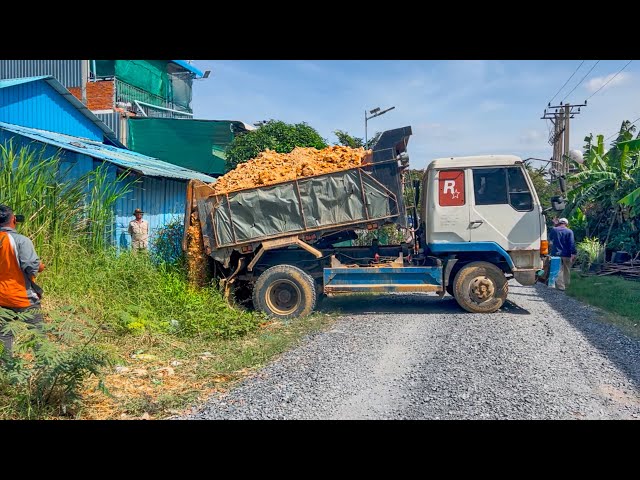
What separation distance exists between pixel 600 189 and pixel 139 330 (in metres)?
14.2

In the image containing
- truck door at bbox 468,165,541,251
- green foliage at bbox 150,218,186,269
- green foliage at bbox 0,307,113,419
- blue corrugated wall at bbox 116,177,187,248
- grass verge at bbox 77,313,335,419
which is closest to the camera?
green foliage at bbox 0,307,113,419

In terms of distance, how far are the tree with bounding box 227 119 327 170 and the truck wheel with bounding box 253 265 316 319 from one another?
9459 millimetres

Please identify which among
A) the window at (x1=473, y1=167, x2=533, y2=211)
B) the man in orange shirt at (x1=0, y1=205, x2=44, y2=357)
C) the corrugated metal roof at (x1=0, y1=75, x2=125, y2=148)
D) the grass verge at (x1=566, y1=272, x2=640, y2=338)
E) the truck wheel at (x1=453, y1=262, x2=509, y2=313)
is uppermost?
the corrugated metal roof at (x1=0, y1=75, x2=125, y2=148)

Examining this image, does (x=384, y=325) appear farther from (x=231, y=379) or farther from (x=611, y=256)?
(x=611, y=256)

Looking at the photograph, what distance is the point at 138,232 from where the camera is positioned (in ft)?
35.6

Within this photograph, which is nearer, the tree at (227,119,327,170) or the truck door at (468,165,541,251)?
the truck door at (468,165,541,251)

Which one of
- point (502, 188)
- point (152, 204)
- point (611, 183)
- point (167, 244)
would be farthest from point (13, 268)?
point (611, 183)

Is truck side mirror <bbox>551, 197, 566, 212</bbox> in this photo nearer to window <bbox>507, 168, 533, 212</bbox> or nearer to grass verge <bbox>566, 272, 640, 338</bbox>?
window <bbox>507, 168, 533, 212</bbox>

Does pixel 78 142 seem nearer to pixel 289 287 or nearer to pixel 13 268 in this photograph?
pixel 289 287

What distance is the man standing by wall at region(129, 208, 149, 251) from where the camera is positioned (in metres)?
10.8

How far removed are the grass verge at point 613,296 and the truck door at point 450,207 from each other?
269cm

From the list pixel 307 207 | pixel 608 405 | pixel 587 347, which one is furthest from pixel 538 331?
pixel 307 207

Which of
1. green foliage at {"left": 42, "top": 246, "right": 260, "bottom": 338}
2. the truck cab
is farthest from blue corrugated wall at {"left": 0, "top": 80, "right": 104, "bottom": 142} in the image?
the truck cab
